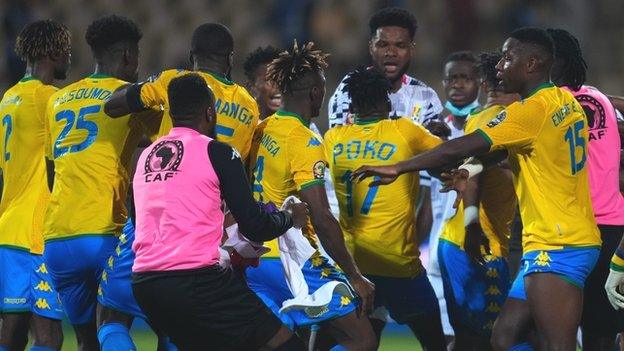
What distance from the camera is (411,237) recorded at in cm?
824

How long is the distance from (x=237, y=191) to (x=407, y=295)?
2467 mm

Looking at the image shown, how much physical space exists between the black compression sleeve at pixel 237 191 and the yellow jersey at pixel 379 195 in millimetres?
1740

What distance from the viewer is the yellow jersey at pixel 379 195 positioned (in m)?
7.96

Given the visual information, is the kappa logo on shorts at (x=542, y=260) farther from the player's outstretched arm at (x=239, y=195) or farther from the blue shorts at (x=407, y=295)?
the blue shorts at (x=407, y=295)

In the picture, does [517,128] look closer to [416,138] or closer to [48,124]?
[416,138]

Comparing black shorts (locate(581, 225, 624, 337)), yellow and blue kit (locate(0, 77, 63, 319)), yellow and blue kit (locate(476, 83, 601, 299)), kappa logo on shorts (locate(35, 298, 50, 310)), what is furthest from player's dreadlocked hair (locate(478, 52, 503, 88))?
kappa logo on shorts (locate(35, 298, 50, 310))

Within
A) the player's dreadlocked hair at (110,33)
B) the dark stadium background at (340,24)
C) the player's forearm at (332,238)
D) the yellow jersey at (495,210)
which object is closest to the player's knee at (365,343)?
the player's forearm at (332,238)

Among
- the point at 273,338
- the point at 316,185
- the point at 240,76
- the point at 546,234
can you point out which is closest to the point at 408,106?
the point at 316,185

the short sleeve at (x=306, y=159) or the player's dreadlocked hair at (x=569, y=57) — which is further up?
the player's dreadlocked hair at (x=569, y=57)

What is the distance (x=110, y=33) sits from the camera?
7746 millimetres

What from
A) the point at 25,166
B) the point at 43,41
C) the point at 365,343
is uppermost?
the point at 43,41

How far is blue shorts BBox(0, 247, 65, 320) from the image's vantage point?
7871 millimetres

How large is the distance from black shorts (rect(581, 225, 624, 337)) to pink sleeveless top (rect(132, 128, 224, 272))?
8.21 feet

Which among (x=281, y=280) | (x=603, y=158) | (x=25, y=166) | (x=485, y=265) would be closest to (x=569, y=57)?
(x=603, y=158)
